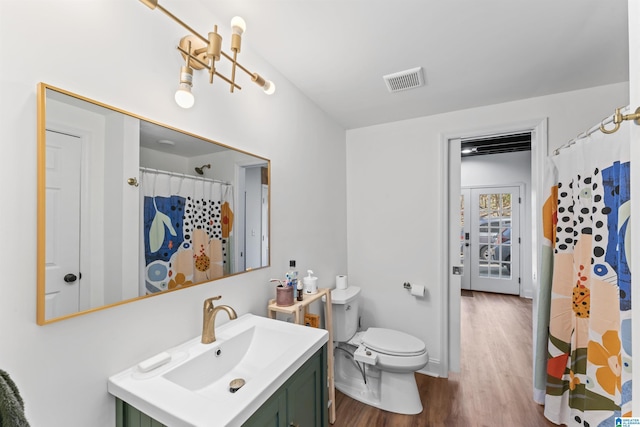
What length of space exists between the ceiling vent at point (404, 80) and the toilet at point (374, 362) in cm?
162

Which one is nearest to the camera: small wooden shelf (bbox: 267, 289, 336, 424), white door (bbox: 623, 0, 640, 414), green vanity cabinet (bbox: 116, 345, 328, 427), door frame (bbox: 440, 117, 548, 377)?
white door (bbox: 623, 0, 640, 414)

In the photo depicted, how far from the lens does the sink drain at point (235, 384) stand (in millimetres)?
1075

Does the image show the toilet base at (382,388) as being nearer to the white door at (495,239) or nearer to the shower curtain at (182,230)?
the shower curtain at (182,230)

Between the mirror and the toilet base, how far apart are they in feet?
4.61

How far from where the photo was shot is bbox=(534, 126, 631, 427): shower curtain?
1.23 m

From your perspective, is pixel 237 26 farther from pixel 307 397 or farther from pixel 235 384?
pixel 307 397

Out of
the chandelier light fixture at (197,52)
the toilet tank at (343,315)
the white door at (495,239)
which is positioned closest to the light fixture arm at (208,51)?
Result: the chandelier light fixture at (197,52)

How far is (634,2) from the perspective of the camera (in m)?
0.63

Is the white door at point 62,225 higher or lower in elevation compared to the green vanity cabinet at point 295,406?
higher

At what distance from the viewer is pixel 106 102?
2.99ft

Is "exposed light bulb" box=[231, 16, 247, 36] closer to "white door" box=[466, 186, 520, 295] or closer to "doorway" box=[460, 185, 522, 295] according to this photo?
"doorway" box=[460, 185, 522, 295]

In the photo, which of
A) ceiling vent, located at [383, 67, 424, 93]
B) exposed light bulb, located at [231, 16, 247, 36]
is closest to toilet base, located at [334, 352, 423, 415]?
ceiling vent, located at [383, 67, 424, 93]

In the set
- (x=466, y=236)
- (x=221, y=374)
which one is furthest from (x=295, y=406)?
(x=466, y=236)

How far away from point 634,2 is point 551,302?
1838 millimetres
